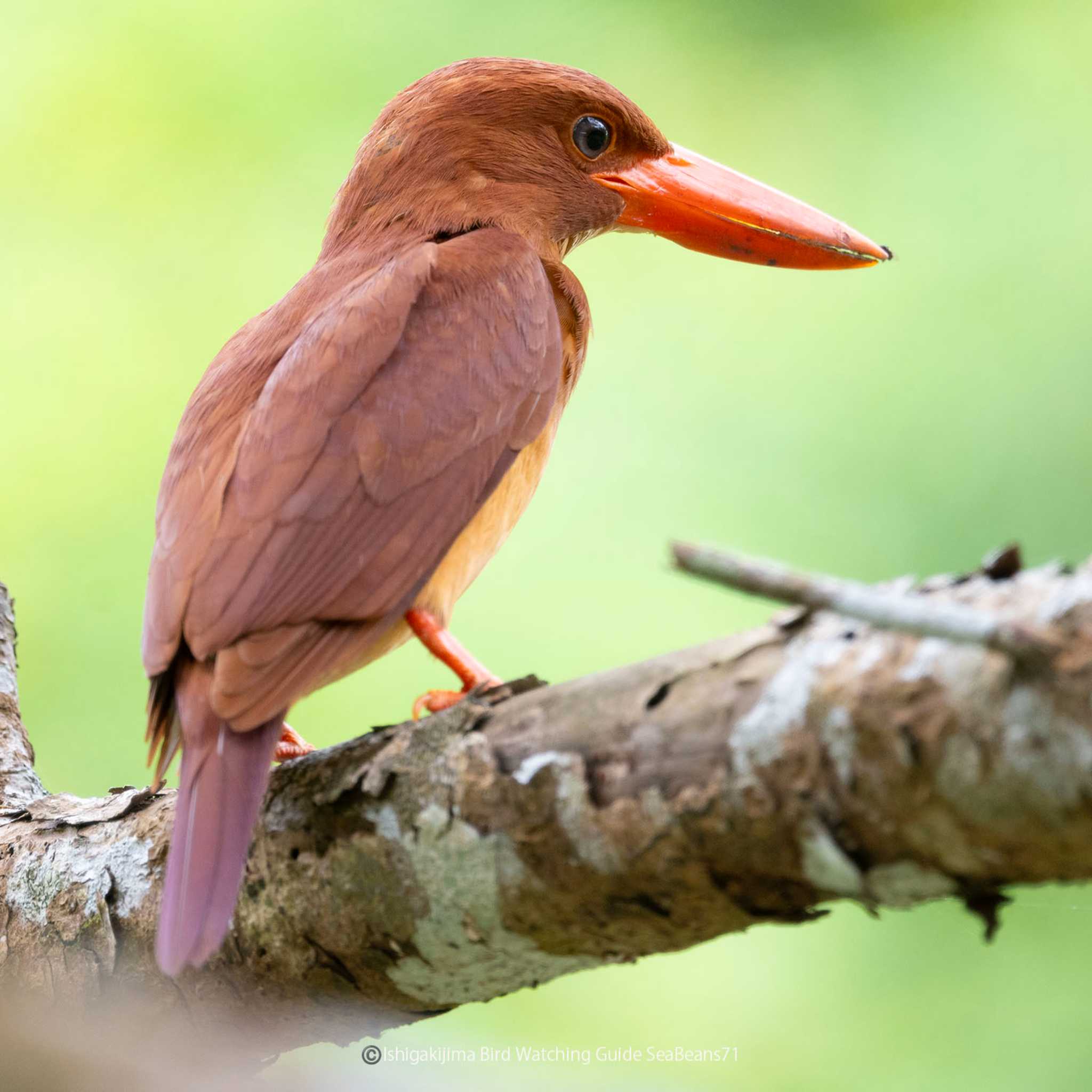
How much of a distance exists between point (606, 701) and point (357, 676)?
→ 2166mm

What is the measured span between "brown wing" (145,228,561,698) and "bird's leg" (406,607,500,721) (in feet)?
0.47

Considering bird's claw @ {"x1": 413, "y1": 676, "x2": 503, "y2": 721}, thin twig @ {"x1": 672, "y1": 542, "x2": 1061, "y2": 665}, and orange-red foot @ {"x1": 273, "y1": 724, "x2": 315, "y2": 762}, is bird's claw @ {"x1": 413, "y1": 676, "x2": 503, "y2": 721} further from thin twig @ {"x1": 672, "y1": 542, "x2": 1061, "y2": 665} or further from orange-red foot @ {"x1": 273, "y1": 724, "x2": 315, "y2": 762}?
thin twig @ {"x1": 672, "y1": 542, "x2": 1061, "y2": 665}

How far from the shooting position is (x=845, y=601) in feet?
2.68

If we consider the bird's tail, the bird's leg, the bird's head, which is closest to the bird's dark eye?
the bird's head

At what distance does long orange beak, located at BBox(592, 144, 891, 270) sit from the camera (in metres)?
2.33

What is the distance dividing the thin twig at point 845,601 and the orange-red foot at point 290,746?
1.19 metres

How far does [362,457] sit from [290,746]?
20.4 inches

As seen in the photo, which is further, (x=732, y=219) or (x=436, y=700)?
(x=732, y=219)

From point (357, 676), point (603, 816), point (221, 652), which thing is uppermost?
point (357, 676)

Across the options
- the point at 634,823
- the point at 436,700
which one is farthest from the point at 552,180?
the point at 634,823

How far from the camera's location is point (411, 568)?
1624 mm

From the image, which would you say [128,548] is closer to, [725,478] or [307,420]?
[725,478]

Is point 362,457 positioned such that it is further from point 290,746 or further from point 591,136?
point 591,136

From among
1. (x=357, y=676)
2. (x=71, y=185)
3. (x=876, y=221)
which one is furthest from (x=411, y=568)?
(x=71, y=185)
